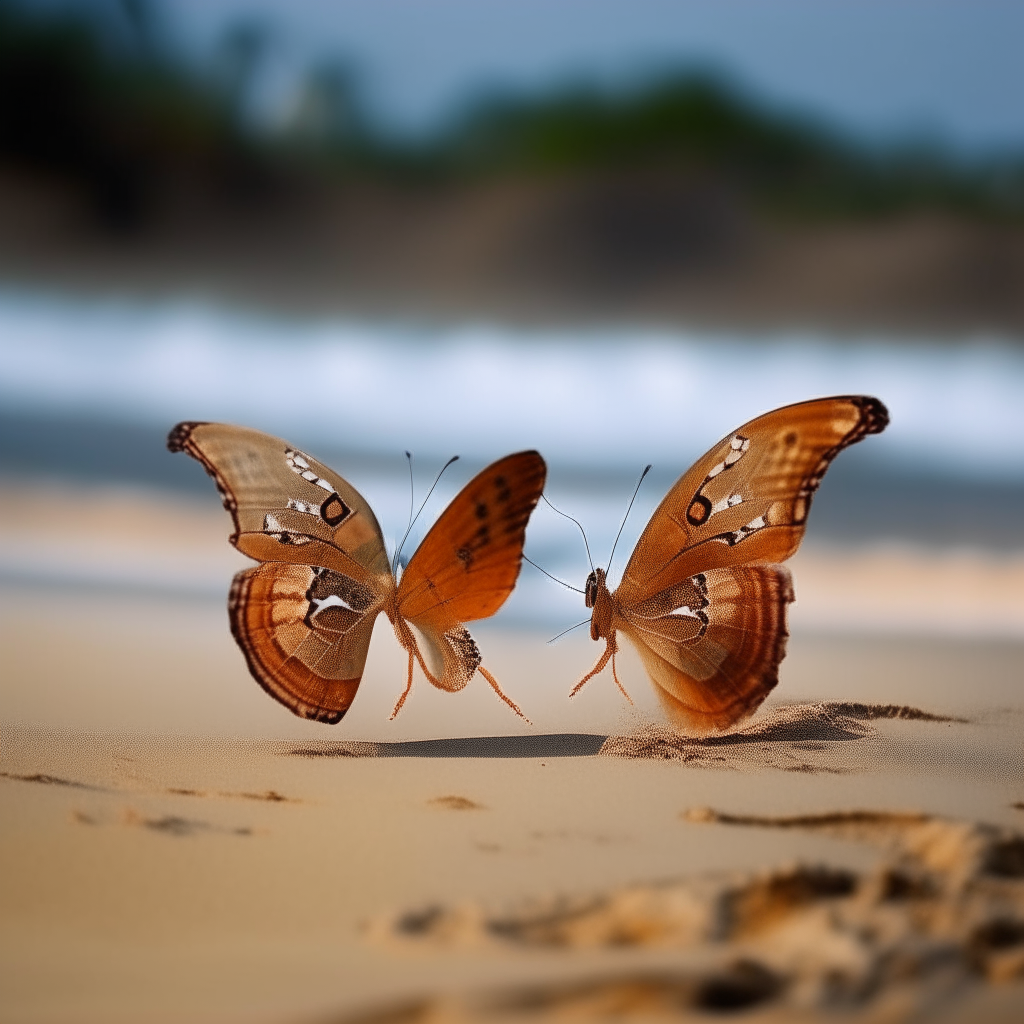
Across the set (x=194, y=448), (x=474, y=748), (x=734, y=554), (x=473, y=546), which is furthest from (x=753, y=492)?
Answer: (x=194, y=448)

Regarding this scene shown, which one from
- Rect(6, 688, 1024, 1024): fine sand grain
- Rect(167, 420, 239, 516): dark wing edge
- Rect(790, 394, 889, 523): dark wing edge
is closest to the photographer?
Rect(6, 688, 1024, 1024): fine sand grain

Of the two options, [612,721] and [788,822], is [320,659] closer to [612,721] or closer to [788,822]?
[612,721]

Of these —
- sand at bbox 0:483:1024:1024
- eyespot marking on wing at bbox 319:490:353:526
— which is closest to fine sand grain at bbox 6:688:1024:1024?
sand at bbox 0:483:1024:1024

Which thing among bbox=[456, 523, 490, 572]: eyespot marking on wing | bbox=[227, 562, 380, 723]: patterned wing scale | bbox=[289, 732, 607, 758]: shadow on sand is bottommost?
bbox=[289, 732, 607, 758]: shadow on sand

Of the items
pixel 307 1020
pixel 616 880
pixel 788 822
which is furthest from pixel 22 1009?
pixel 788 822

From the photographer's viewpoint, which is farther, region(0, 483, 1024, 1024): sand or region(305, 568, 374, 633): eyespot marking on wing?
region(305, 568, 374, 633): eyespot marking on wing

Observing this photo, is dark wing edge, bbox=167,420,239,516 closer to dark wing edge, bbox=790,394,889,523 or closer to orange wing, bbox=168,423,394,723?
orange wing, bbox=168,423,394,723

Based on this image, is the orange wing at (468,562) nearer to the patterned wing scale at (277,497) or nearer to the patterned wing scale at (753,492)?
the patterned wing scale at (277,497)
